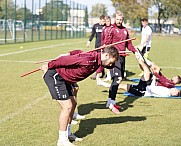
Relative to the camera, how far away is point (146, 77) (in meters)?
9.84

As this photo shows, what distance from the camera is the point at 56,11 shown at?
47.1 meters

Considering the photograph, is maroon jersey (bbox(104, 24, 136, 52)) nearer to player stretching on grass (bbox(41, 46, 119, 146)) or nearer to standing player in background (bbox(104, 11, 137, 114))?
standing player in background (bbox(104, 11, 137, 114))

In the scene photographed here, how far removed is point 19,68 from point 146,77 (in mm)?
6557

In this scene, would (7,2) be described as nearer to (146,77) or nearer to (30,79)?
(30,79)

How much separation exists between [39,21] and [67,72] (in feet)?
116

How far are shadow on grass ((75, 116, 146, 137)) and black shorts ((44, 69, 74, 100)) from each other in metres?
0.93

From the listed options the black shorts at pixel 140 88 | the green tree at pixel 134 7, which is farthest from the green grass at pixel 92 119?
the green tree at pixel 134 7

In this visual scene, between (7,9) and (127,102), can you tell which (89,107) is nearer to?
(127,102)

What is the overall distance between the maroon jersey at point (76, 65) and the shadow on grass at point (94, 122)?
1.17 meters

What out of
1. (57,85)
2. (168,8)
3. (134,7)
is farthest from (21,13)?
(168,8)

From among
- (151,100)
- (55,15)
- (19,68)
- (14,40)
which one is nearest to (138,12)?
(55,15)

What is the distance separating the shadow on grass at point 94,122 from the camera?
655cm

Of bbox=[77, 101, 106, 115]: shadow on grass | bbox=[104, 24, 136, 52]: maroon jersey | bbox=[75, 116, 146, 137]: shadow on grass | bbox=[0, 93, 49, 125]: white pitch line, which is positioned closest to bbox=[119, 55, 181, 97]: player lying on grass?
bbox=[77, 101, 106, 115]: shadow on grass

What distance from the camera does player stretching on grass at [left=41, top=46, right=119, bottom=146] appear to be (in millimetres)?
5500
